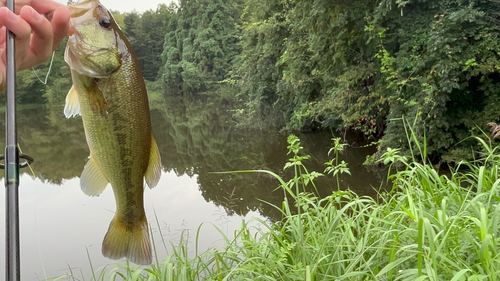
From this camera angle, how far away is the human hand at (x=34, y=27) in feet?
3.21

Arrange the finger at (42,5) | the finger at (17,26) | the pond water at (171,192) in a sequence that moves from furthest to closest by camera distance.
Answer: the pond water at (171,192) → the finger at (42,5) → the finger at (17,26)

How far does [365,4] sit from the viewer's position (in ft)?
24.2

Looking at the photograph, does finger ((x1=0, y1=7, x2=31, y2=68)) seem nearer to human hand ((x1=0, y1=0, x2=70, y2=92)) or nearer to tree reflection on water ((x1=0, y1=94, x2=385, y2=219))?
human hand ((x1=0, y1=0, x2=70, y2=92))

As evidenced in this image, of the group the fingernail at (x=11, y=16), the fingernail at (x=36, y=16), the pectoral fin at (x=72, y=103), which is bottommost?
the pectoral fin at (x=72, y=103)

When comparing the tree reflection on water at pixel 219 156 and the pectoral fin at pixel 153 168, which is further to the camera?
the tree reflection on water at pixel 219 156

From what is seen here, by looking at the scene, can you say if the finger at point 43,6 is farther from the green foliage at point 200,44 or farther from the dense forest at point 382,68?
the green foliage at point 200,44

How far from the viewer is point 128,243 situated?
1.18 m

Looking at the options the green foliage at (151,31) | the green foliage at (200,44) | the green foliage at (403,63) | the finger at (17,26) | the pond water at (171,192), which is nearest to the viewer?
the finger at (17,26)

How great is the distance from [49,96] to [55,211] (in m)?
11.9

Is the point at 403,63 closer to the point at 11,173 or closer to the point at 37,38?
the point at 37,38

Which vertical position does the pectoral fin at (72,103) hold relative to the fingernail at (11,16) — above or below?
below

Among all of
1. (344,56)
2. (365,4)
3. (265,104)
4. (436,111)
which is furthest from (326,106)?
(265,104)

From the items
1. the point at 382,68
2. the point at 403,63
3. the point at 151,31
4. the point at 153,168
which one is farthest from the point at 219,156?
the point at 151,31

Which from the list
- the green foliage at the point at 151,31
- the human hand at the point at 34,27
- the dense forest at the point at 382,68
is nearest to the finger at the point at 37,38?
the human hand at the point at 34,27
